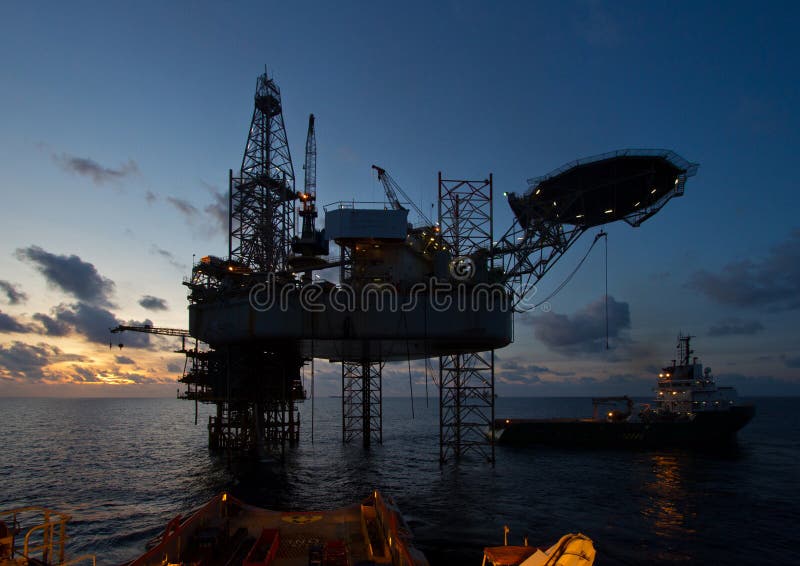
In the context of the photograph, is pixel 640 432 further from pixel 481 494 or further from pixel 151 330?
pixel 151 330

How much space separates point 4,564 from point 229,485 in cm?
2581

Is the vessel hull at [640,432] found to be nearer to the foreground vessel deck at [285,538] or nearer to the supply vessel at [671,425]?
the supply vessel at [671,425]

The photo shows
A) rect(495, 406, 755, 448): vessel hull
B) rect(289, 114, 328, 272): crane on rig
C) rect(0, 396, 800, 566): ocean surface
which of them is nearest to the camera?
rect(0, 396, 800, 566): ocean surface

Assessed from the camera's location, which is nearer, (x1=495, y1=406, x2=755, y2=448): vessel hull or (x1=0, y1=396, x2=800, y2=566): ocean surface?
(x1=0, y1=396, x2=800, y2=566): ocean surface

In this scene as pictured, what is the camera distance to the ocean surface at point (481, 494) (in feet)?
81.3

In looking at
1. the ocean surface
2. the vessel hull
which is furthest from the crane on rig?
the vessel hull

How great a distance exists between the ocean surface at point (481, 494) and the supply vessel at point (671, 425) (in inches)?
129

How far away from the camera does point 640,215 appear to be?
113 ft

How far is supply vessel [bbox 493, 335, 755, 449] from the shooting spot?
60938 millimetres

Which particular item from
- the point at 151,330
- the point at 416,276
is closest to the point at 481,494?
the point at 416,276

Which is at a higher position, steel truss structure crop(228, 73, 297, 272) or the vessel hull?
steel truss structure crop(228, 73, 297, 272)

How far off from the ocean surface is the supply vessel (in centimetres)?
327

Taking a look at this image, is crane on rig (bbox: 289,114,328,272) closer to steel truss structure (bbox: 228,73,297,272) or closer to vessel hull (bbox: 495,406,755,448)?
steel truss structure (bbox: 228,73,297,272)

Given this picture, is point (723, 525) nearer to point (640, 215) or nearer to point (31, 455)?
point (640, 215)
